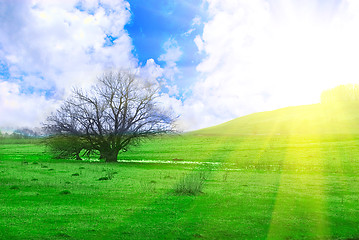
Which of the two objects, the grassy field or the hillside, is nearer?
the grassy field

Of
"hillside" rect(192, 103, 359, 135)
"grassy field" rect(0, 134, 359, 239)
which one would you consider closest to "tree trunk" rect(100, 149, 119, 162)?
"grassy field" rect(0, 134, 359, 239)

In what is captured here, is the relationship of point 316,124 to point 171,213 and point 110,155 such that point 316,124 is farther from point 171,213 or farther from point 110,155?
point 171,213

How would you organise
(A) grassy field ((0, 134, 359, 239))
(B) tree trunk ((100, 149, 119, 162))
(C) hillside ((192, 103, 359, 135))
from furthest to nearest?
(C) hillside ((192, 103, 359, 135)) → (B) tree trunk ((100, 149, 119, 162)) → (A) grassy field ((0, 134, 359, 239))

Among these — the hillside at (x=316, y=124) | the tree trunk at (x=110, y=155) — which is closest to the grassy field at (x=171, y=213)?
the tree trunk at (x=110, y=155)

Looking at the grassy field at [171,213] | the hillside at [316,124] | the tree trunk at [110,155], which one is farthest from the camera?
the hillside at [316,124]

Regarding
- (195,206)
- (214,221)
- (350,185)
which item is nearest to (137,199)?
(195,206)

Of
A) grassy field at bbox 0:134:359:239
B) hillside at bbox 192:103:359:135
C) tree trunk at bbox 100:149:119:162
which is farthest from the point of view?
hillside at bbox 192:103:359:135

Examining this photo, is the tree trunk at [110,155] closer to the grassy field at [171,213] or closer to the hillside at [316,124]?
the grassy field at [171,213]

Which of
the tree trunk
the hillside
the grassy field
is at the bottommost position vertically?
the grassy field

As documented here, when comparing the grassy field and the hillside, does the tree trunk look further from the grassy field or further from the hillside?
the hillside

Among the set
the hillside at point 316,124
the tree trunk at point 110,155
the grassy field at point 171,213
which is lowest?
the grassy field at point 171,213

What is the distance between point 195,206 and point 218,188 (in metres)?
6.65

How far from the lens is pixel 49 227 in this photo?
39.5 feet

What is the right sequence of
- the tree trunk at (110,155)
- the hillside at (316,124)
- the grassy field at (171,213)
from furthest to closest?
the hillside at (316,124)
the tree trunk at (110,155)
the grassy field at (171,213)
